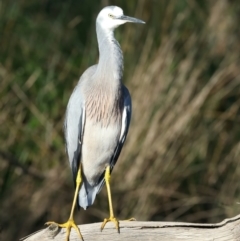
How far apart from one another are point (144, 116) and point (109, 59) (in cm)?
152

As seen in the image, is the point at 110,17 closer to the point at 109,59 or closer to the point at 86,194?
the point at 109,59

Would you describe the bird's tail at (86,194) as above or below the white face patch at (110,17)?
below

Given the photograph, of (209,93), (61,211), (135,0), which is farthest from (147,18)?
(61,211)

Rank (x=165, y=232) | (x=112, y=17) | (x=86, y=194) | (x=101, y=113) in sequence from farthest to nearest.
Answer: (x=86, y=194) → (x=101, y=113) → (x=112, y=17) → (x=165, y=232)

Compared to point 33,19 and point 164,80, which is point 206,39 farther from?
point 33,19

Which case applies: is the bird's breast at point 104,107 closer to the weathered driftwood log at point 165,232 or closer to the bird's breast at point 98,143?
the bird's breast at point 98,143

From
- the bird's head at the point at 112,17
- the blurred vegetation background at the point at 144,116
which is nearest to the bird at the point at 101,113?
the bird's head at the point at 112,17

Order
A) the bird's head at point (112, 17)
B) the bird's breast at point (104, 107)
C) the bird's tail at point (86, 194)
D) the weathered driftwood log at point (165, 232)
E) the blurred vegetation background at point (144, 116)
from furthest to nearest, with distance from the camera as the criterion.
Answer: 1. the blurred vegetation background at point (144, 116)
2. the bird's tail at point (86, 194)
3. the bird's breast at point (104, 107)
4. the bird's head at point (112, 17)
5. the weathered driftwood log at point (165, 232)

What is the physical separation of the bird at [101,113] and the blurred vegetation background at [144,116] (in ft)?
4.61

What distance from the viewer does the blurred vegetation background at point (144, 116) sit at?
21.7 feet

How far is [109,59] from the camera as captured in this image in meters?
5.08

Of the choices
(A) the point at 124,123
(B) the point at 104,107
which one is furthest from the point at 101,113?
(A) the point at 124,123

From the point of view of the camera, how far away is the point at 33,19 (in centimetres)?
731

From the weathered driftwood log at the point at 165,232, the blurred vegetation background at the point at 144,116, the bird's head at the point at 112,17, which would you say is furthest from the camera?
the blurred vegetation background at the point at 144,116
